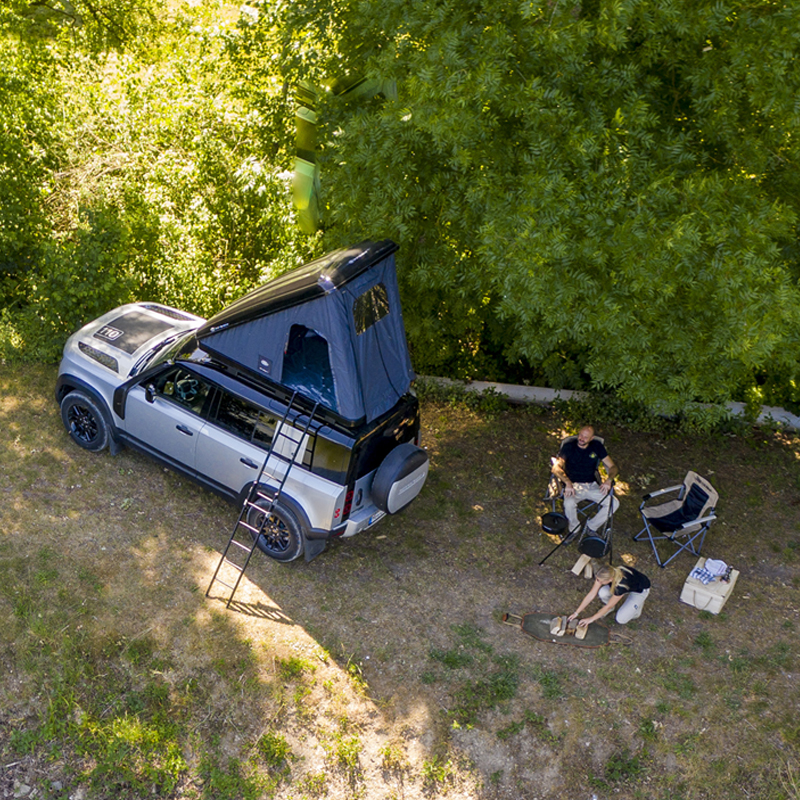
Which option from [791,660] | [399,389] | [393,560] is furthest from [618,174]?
[791,660]

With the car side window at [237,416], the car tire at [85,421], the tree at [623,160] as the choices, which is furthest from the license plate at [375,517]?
the car tire at [85,421]

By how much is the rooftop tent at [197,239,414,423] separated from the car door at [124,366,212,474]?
50 cm

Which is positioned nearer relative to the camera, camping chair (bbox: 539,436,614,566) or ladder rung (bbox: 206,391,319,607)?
ladder rung (bbox: 206,391,319,607)

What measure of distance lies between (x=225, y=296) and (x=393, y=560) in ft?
15.3

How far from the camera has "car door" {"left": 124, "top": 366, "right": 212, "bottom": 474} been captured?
7.76m

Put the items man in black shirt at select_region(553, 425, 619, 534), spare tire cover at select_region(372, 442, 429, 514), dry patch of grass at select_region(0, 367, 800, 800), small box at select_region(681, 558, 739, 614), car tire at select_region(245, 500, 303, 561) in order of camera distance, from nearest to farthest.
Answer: dry patch of grass at select_region(0, 367, 800, 800), spare tire cover at select_region(372, 442, 429, 514), car tire at select_region(245, 500, 303, 561), small box at select_region(681, 558, 739, 614), man in black shirt at select_region(553, 425, 619, 534)

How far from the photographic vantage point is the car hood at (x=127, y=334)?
835 centimetres

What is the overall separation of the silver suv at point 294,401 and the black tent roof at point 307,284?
14mm

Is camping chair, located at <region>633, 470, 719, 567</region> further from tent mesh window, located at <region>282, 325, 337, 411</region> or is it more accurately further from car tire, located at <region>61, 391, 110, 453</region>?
car tire, located at <region>61, 391, 110, 453</region>

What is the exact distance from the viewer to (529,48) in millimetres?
6410

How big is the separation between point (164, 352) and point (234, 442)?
5.32ft

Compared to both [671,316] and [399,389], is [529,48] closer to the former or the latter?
[671,316]

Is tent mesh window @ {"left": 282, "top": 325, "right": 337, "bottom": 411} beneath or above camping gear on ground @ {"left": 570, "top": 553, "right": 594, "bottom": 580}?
above

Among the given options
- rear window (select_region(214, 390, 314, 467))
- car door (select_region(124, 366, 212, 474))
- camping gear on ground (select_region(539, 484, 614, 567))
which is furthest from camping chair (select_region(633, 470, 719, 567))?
car door (select_region(124, 366, 212, 474))
